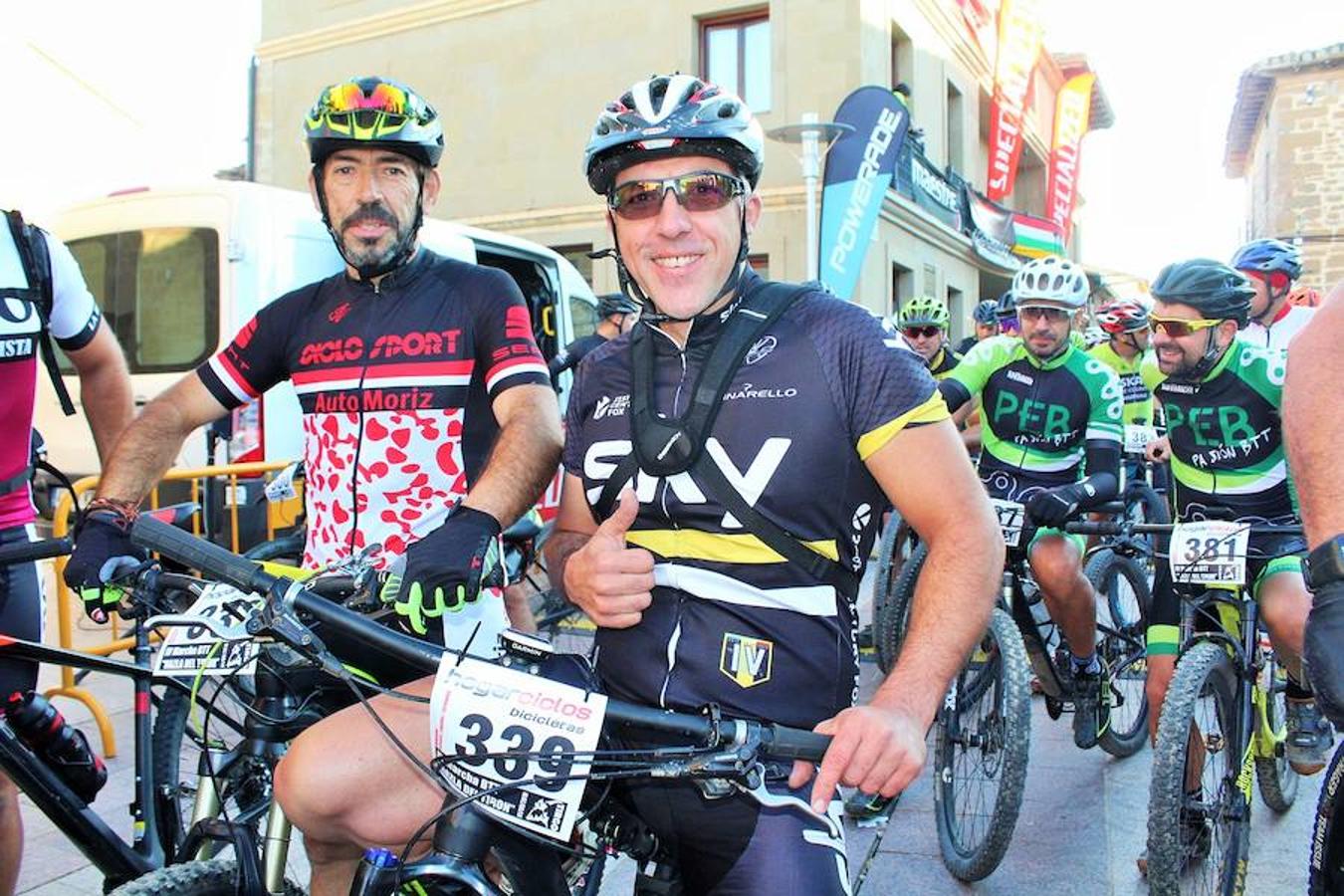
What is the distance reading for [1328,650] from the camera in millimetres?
1647

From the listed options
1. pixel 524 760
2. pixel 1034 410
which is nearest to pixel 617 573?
pixel 524 760

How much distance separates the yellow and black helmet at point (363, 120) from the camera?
267 cm

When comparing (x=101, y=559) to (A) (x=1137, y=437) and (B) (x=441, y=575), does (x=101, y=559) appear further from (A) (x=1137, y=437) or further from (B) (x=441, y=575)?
(A) (x=1137, y=437)

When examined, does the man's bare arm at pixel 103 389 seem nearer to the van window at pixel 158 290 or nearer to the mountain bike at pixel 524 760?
the mountain bike at pixel 524 760

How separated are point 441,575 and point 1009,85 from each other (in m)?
20.8

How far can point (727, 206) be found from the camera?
6.77 feet

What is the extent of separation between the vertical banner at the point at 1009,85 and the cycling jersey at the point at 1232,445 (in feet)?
54.9

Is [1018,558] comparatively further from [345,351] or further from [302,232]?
[302,232]

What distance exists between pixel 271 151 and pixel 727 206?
67.8 feet

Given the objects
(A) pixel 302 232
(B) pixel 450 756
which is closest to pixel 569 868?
(B) pixel 450 756

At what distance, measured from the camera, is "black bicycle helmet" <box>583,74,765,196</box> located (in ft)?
6.52

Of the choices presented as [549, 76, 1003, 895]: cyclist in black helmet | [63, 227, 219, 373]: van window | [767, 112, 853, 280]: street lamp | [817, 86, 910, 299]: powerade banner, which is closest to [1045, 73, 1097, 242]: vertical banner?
[817, 86, 910, 299]: powerade banner

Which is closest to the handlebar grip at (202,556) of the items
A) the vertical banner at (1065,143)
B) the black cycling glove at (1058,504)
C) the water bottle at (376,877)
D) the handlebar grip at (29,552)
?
the water bottle at (376,877)

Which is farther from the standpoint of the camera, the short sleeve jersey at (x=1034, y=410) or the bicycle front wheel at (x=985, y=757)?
the short sleeve jersey at (x=1034, y=410)
